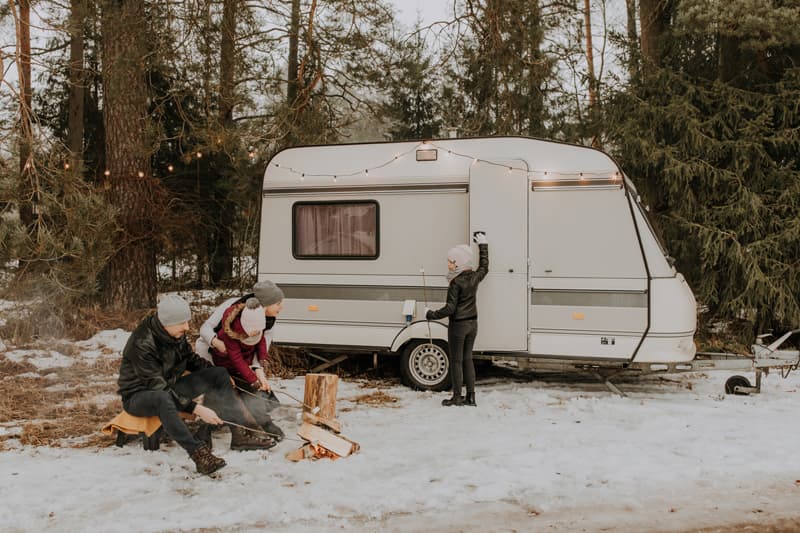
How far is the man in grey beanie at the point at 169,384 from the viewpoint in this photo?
5012 mm

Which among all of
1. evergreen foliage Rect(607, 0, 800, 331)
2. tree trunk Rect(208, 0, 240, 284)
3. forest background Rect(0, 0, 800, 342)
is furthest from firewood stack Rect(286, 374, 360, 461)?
tree trunk Rect(208, 0, 240, 284)

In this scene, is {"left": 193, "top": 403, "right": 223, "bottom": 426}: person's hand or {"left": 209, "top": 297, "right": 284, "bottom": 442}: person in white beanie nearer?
{"left": 193, "top": 403, "right": 223, "bottom": 426}: person's hand

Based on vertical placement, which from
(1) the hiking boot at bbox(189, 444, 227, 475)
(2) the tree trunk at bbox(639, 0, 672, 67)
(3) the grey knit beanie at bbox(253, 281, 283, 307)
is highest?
(2) the tree trunk at bbox(639, 0, 672, 67)

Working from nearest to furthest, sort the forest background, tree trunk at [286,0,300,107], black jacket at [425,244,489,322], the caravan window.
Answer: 1. black jacket at [425,244,489,322]
2. the caravan window
3. the forest background
4. tree trunk at [286,0,300,107]

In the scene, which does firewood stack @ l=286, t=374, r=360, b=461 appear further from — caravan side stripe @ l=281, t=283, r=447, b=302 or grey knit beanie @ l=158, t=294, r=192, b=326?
caravan side stripe @ l=281, t=283, r=447, b=302

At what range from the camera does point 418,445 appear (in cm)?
579

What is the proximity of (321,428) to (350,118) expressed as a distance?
7.24m

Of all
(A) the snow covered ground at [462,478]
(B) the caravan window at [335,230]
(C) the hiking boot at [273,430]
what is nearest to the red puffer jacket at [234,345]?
(C) the hiking boot at [273,430]

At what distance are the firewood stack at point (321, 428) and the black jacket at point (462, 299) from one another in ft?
5.02

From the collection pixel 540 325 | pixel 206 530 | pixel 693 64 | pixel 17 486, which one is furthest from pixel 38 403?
pixel 693 64

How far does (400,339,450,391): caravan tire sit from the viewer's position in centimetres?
791

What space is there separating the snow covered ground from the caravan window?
1.93m

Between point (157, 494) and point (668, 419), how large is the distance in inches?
173

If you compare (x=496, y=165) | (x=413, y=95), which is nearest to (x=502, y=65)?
(x=413, y=95)
